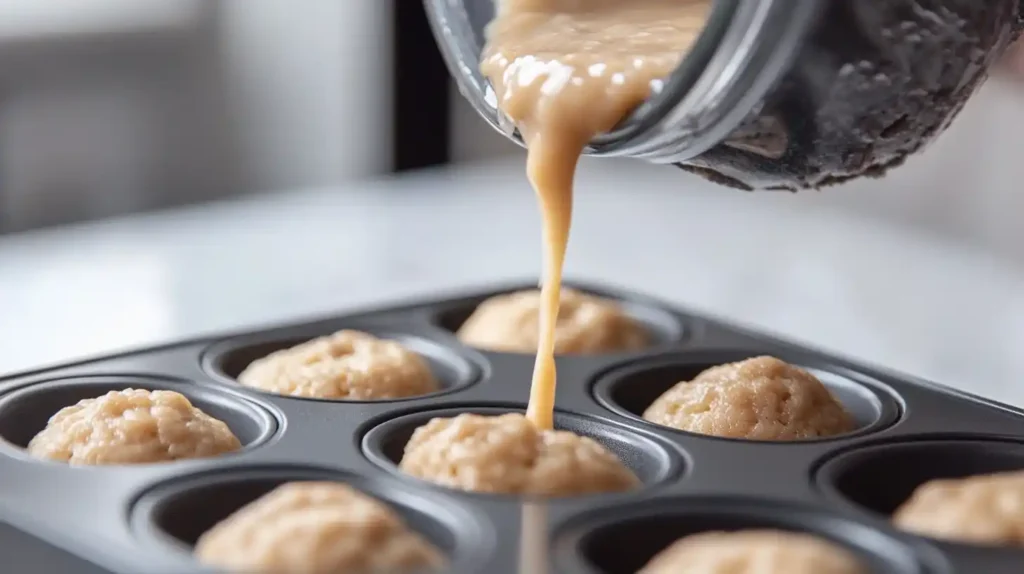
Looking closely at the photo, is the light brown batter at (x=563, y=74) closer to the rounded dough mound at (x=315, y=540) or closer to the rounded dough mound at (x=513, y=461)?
the rounded dough mound at (x=513, y=461)

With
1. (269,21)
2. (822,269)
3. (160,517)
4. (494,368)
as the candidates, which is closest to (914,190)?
(822,269)

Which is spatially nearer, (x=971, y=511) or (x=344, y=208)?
(x=971, y=511)

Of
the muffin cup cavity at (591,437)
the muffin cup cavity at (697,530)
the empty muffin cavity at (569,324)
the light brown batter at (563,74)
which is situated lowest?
the empty muffin cavity at (569,324)

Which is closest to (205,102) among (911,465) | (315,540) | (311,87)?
(311,87)

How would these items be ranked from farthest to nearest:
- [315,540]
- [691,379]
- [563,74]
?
[691,379] → [563,74] → [315,540]

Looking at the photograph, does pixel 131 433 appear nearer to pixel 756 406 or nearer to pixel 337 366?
pixel 337 366

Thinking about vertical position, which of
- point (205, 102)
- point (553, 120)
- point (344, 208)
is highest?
point (553, 120)

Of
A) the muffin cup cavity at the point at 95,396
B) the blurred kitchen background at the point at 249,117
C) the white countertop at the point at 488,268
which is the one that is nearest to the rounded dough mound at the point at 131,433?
the muffin cup cavity at the point at 95,396
